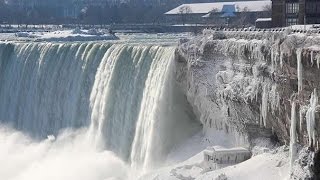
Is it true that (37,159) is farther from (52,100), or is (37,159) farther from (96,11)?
(96,11)

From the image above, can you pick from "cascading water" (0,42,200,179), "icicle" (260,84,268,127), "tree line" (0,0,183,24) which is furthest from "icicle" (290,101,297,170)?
"tree line" (0,0,183,24)

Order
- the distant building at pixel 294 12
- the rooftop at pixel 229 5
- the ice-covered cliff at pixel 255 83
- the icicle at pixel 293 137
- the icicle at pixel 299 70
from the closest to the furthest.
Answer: the ice-covered cliff at pixel 255 83 < the icicle at pixel 299 70 < the icicle at pixel 293 137 < the distant building at pixel 294 12 < the rooftop at pixel 229 5

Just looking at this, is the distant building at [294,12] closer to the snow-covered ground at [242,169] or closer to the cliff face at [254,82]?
the cliff face at [254,82]

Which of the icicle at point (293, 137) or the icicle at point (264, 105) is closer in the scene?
the icicle at point (293, 137)

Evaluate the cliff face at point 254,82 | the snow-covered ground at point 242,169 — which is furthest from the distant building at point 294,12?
the snow-covered ground at point 242,169

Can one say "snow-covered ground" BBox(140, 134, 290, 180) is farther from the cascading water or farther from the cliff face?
the cascading water

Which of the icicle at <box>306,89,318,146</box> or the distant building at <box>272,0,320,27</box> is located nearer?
the icicle at <box>306,89,318,146</box>
